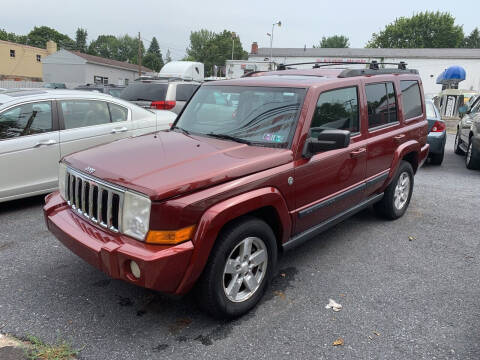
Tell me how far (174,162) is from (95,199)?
633mm

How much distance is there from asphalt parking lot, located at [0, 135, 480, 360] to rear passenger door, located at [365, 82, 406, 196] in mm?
808

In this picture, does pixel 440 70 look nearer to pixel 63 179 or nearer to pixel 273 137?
pixel 273 137

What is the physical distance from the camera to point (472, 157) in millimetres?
8477

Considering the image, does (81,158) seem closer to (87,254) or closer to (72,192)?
(72,192)

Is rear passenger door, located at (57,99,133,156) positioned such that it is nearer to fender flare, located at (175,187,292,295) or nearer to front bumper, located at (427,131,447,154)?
fender flare, located at (175,187,292,295)

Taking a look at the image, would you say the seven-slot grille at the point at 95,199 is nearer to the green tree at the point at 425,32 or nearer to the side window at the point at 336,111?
the side window at the point at 336,111

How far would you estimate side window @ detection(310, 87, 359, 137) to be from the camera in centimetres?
349

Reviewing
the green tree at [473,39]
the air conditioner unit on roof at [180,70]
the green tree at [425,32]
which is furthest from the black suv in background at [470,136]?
the green tree at [473,39]

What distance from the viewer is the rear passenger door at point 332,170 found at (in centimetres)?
338

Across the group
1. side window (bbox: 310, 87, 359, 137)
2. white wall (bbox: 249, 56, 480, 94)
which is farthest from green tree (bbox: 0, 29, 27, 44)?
side window (bbox: 310, 87, 359, 137)

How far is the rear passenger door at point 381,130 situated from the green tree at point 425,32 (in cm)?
7863

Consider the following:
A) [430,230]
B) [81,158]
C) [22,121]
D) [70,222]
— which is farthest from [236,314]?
[22,121]

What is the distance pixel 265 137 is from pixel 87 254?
1665mm

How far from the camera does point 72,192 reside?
3121mm
